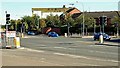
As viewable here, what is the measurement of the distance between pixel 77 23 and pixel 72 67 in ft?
290

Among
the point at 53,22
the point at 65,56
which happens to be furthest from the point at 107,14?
the point at 65,56

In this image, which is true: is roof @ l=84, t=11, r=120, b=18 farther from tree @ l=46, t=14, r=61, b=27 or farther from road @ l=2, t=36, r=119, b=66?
road @ l=2, t=36, r=119, b=66

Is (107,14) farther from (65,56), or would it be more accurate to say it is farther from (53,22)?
(65,56)

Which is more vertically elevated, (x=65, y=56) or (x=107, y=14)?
(x=107, y=14)

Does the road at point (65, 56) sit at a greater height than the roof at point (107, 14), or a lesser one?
lesser

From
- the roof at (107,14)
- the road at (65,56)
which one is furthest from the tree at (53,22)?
the road at (65,56)

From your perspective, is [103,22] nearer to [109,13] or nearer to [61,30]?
[61,30]

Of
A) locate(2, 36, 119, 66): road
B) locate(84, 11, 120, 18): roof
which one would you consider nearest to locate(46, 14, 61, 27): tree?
locate(84, 11, 120, 18): roof

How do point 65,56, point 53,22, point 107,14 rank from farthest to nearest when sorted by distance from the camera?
point 107,14 → point 53,22 → point 65,56

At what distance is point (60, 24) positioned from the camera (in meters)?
117

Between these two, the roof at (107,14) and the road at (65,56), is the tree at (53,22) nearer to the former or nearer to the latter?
the roof at (107,14)

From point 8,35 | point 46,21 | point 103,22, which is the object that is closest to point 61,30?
point 46,21

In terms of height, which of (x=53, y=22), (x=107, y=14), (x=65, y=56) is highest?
(x=107, y=14)

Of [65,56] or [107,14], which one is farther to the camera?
[107,14]
